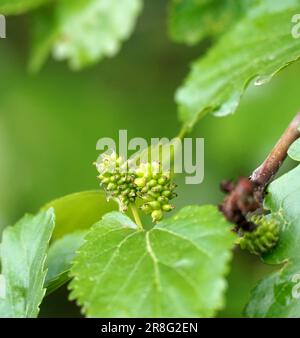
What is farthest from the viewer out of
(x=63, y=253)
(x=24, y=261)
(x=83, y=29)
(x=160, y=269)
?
(x=83, y=29)

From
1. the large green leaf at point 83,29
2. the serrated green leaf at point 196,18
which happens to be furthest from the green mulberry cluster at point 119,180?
the large green leaf at point 83,29

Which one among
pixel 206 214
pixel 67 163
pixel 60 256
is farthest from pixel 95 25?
pixel 206 214

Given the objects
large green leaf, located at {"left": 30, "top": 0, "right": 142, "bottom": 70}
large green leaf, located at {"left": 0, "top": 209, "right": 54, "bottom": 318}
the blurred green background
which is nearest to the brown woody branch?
large green leaf, located at {"left": 0, "top": 209, "right": 54, "bottom": 318}

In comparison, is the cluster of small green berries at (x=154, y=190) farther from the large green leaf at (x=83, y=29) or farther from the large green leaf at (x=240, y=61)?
the large green leaf at (x=83, y=29)

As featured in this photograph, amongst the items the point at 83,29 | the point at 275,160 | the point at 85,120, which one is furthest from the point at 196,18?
the point at 85,120

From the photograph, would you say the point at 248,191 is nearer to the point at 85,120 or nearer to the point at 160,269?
the point at 160,269

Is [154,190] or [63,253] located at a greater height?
[154,190]
